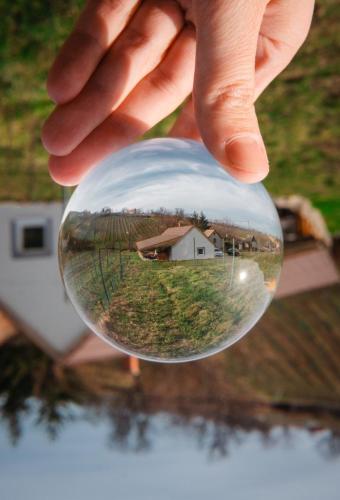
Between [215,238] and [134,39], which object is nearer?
[215,238]

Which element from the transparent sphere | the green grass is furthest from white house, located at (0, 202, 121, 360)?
the transparent sphere

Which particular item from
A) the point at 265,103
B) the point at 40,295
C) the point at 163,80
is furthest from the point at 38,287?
the point at 163,80

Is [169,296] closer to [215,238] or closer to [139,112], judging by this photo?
[215,238]

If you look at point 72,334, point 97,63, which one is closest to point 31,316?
point 72,334

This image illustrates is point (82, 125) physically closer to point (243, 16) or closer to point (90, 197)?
point (90, 197)

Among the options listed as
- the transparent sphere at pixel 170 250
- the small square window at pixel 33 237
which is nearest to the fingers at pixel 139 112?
the transparent sphere at pixel 170 250

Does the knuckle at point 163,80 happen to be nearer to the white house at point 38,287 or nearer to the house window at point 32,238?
the white house at point 38,287

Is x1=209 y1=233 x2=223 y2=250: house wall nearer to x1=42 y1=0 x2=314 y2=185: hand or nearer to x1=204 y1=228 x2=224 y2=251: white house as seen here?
x1=204 y1=228 x2=224 y2=251: white house

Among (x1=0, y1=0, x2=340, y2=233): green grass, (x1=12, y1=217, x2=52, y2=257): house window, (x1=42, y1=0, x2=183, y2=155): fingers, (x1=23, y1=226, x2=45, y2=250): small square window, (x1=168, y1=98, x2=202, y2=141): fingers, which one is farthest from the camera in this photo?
(x1=23, y1=226, x2=45, y2=250): small square window
